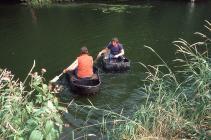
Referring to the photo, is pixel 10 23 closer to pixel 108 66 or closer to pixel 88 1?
pixel 88 1

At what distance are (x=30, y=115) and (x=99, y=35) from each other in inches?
672

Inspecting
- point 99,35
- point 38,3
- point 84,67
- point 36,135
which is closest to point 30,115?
point 36,135

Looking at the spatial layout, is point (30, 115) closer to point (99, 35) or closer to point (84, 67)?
point (84, 67)

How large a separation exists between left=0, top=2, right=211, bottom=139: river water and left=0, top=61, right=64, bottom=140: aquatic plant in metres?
4.33

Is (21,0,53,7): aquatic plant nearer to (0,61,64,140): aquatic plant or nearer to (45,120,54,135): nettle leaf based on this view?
(0,61,64,140): aquatic plant

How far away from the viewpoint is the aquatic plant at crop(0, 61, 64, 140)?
17.4 feet

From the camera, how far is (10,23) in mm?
26469

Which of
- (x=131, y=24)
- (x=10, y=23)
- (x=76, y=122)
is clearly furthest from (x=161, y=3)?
(x=76, y=122)

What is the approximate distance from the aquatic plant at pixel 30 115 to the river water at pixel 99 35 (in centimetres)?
433

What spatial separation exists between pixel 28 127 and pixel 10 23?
21864mm

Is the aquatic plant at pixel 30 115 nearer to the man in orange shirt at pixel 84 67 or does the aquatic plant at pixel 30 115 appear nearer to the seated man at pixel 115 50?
the man in orange shirt at pixel 84 67

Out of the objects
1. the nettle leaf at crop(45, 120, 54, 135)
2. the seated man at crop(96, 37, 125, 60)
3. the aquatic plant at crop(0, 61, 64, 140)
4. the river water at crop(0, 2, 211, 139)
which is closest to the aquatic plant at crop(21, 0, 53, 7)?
the river water at crop(0, 2, 211, 139)

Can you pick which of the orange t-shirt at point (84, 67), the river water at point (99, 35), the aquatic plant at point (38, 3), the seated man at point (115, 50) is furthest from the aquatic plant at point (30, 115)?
the aquatic plant at point (38, 3)

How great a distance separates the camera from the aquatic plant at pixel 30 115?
529cm
